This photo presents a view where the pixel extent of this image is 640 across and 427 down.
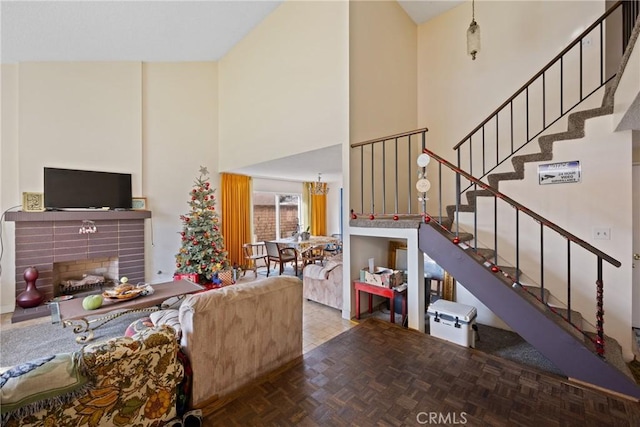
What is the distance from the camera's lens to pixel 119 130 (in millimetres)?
4422

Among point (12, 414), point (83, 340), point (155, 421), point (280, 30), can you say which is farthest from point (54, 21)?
point (155, 421)

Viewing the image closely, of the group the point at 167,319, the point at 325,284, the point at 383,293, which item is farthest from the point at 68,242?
the point at 383,293

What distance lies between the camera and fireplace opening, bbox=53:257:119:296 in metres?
4.03

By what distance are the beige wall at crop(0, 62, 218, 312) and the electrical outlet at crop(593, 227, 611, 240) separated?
585 centimetres

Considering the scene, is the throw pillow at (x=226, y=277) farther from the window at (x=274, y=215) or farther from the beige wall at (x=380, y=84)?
the beige wall at (x=380, y=84)

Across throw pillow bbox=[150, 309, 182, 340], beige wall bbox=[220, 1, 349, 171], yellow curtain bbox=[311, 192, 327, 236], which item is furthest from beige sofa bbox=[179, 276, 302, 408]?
yellow curtain bbox=[311, 192, 327, 236]

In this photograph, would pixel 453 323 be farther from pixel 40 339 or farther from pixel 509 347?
pixel 40 339

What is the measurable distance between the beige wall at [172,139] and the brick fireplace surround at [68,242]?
0.29 metres

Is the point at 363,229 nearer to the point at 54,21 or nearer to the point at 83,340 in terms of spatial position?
the point at 83,340

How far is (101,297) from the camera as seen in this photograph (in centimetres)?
272

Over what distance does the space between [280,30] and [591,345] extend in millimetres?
5207

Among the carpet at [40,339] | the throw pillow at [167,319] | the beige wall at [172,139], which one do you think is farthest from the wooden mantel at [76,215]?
the throw pillow at [167,319]

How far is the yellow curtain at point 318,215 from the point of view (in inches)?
320

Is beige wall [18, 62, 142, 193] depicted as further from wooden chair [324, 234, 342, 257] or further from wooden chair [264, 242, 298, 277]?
wooden chair [324, 234, 342, 257]
